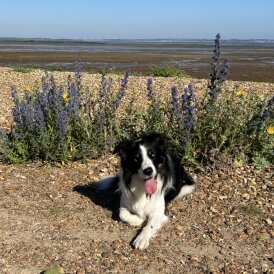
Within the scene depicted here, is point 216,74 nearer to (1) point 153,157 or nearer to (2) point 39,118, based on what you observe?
(1) point 153,157

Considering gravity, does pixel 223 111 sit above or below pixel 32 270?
above

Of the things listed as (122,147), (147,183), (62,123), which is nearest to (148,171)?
(147,183)

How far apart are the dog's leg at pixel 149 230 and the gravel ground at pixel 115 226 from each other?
7cm

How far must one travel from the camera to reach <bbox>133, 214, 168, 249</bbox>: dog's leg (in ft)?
14.7

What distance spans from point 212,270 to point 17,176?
3.15 metres

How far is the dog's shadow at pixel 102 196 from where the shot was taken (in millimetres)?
5504

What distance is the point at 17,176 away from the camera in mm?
6098

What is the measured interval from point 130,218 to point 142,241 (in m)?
0.54

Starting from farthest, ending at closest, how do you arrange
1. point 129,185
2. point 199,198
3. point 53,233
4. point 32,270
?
point 199,198, point 129,185, point 53,233, point 32,270

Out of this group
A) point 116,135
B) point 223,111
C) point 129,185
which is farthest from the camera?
point 116,135

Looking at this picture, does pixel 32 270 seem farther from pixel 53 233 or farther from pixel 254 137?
pixel 254 137

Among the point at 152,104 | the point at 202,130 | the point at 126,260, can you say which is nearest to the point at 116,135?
the point at 152,104

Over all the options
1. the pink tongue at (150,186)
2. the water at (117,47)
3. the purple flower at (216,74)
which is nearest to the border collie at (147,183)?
the pink tongue at (150,186)

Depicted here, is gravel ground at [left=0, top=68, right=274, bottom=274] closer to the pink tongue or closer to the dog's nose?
the pink tongue
